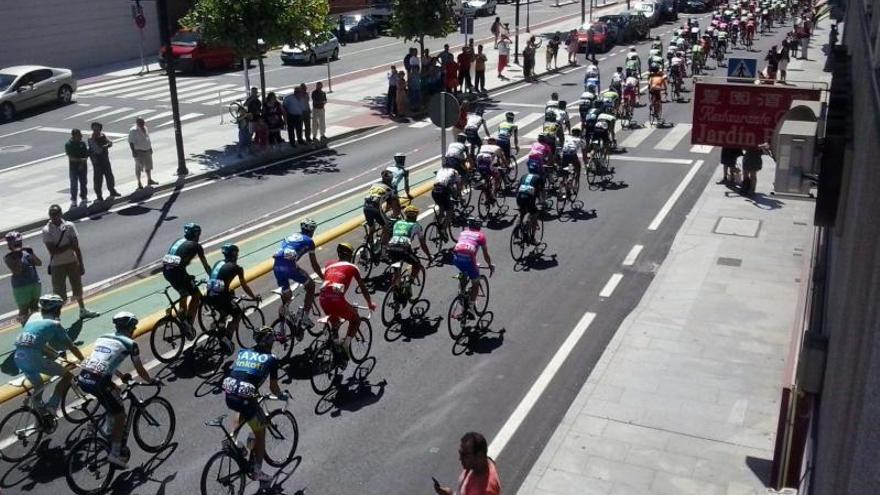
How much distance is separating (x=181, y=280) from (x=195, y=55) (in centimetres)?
2748

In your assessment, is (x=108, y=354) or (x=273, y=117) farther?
(x=273, y=117)

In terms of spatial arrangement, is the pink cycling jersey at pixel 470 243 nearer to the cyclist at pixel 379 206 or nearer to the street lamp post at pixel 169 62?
the cyclist at pixel 379 206

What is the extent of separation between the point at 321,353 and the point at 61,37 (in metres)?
31.4

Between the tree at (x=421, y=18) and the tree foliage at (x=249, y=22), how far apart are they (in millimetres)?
7228

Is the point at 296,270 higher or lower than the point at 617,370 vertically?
higher

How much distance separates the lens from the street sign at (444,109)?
1786 centimetres

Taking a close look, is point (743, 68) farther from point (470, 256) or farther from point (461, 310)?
point (461, 310)

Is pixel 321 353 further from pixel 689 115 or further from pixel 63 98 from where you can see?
pixel 63 98

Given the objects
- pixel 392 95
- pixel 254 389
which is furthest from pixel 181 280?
pixel 392 95

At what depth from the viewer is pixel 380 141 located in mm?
26688

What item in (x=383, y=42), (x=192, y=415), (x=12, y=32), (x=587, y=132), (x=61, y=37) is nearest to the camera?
(x=192, y=415)

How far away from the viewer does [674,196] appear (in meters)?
20.5

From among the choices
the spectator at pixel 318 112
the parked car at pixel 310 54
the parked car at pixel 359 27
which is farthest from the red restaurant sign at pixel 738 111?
the parked car at pixel 359 27

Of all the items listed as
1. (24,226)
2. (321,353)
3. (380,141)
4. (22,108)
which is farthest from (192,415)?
(22,108)
